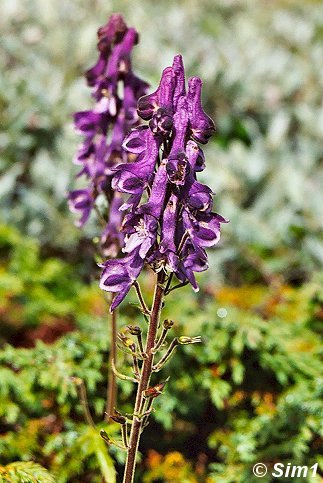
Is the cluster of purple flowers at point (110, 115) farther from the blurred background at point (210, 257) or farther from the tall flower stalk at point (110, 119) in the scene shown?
the blurred background at point (210, 257)

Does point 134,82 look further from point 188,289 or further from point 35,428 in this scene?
point 188,289

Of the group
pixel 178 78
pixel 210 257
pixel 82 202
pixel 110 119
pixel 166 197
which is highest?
A: pixel 210 257

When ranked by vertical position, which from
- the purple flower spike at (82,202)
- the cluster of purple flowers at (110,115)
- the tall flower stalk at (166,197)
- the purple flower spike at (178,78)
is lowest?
the tall flower stalk at (166,197)

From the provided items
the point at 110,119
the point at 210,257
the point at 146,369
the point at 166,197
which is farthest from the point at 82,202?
the point at 210,257

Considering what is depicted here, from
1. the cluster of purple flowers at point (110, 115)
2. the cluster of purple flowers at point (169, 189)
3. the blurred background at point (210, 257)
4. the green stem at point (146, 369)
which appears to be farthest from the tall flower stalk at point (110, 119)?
the cluster of purple flowers at point (169, 189)

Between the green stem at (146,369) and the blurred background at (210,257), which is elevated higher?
the blurred background at (210,257)

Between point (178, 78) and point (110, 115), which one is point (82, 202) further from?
point (178, 78)
